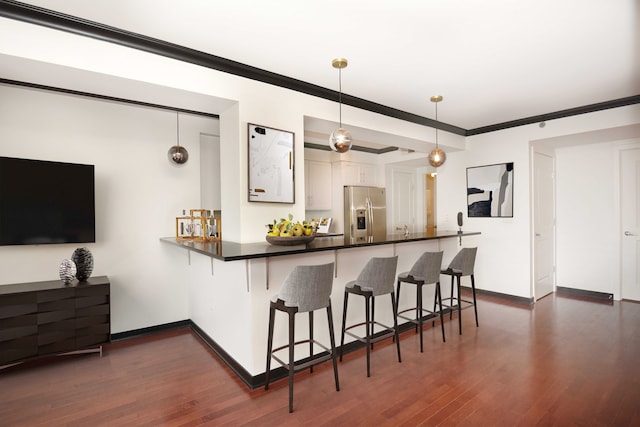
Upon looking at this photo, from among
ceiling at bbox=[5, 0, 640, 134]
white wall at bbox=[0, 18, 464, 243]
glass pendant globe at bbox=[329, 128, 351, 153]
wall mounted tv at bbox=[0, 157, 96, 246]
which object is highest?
ceiling at bbox=[5, 0, 640, 134]

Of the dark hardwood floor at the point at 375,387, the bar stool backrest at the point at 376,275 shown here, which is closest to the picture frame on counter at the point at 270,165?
the bar stool backrest at the point at 376,275

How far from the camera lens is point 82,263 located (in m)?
3.15

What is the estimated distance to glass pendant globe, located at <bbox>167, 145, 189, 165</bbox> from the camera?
12.4 feet

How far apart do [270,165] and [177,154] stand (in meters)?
1.33

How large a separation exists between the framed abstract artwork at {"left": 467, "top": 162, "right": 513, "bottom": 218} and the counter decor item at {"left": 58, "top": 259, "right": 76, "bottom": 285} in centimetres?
540

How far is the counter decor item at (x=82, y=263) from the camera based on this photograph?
3.13 metres

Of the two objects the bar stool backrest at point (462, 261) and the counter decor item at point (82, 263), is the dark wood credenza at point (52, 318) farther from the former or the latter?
the bar stool backrest at point (462, 261)

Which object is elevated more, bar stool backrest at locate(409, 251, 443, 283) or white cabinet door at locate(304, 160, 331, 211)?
white cabinet door at locate(304, 160, 331, 211)

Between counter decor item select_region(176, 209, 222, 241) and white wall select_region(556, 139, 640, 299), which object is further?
white wall select_region(556, 139, 640, 299)

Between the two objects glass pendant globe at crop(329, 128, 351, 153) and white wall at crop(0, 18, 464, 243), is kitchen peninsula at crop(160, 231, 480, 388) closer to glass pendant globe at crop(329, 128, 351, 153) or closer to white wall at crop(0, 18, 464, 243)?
white wall at crop(0, 18, 464, 243)

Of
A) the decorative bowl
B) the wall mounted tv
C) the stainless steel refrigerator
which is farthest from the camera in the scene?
the stainless steel refrigerator

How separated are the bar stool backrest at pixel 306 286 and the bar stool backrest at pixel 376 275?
52 cm

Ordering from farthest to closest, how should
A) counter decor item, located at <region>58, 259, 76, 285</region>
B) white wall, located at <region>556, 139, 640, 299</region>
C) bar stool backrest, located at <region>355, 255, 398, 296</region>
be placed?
1. white wall, located at <region>556, 139, 640, 299</region>
2. counter decor item, located at <region>58, 259, 76, 285</region>
3. bar stool backrest, located at <region>355, 255, 398, 296</region>

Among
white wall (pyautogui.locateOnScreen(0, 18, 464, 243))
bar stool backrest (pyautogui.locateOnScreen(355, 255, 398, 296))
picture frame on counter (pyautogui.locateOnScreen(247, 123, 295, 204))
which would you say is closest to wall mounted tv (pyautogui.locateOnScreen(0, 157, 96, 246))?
white wall (pyautogui.locateOnScreen(0, 18, 464, 243))
